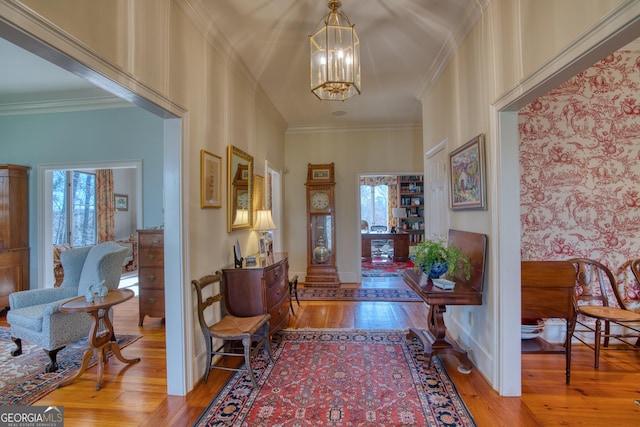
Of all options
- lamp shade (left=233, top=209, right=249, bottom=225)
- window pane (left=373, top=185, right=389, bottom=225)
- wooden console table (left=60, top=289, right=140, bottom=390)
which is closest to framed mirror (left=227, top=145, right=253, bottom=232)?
lamp shade (left=233, top=209, right=249, bottom=225)

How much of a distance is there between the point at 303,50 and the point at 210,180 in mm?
1631

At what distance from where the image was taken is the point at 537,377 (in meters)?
2.37

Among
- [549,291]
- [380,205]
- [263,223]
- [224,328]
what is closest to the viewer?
[549,291]

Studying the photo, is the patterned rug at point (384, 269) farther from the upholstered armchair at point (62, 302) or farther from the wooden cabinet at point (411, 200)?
the upholstered armchair at point (62, 302)

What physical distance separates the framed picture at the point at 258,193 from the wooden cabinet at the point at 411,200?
555 centimetres

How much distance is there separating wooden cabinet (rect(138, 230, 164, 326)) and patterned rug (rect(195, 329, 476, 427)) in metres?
1.54

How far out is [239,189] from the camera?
3.17 meters

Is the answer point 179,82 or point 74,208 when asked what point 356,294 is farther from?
point 74,208

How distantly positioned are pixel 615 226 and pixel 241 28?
396cm

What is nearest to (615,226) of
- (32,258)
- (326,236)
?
(326,236)

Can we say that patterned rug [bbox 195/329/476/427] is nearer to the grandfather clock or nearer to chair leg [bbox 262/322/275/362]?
chair leg [bbox 262/322/275/362]

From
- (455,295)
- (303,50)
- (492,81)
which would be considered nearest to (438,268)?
(455,295)

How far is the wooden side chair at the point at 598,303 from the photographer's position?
2.54 m

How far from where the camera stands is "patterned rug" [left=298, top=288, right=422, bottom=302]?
4.55m
